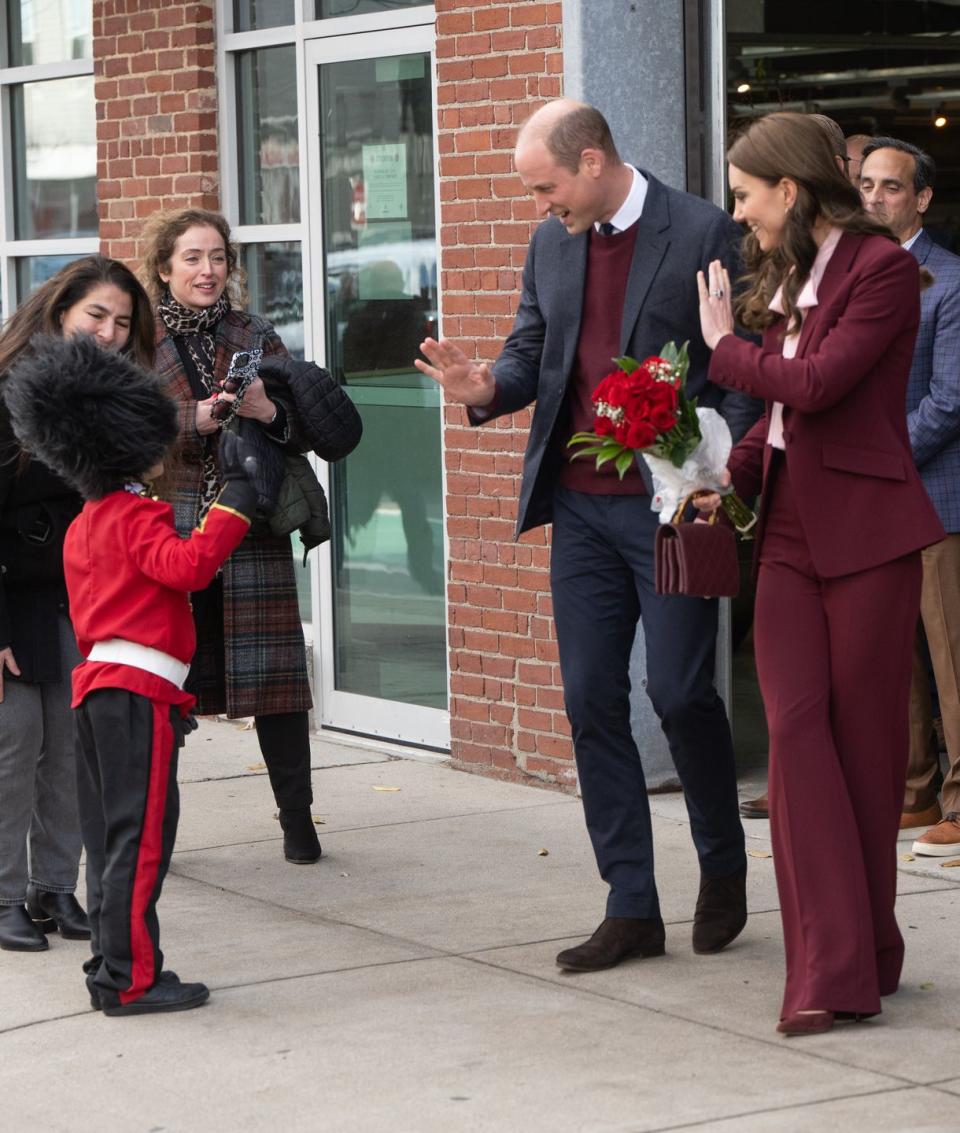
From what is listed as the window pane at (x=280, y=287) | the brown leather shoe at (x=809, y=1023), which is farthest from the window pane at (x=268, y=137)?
the brown leather shoe at (x=809, y=1023)

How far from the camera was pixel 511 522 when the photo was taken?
25.4 ft

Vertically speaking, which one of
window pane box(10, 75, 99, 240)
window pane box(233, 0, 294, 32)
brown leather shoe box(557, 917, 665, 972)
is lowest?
brown leather shoe box(557, 917, 665, 972)

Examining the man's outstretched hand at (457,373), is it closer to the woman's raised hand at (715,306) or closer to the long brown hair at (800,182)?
the woman's raised hand at (715,306)

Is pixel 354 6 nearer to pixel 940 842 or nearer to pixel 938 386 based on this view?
A: pixel 938 386

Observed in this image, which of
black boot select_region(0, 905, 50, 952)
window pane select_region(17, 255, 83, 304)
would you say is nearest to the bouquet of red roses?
black boot select_region(0, 905, 50, 952)

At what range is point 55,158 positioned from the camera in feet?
36.1

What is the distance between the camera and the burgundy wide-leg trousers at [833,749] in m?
4.79

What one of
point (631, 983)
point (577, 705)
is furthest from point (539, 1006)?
point (577, 705)

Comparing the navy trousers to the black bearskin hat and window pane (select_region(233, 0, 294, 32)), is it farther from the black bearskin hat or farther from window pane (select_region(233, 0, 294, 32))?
window pane (select_region(233, 0, 294, 32))

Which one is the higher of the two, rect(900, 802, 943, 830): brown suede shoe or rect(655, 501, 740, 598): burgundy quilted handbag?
rect(655, 501, 740, 598): burgundy quilted handbag

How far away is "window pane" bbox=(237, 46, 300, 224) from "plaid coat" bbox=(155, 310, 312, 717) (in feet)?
8.24

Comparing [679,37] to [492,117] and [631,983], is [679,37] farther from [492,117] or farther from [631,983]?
[631,983]

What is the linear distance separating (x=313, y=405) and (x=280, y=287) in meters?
2.87

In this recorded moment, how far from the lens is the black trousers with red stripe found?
16.6 feet
